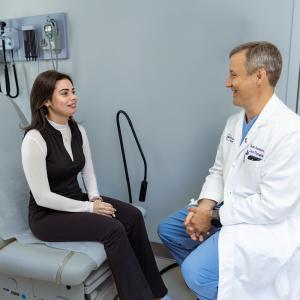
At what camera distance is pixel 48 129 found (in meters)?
1.51

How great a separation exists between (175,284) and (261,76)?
1195 millimetres

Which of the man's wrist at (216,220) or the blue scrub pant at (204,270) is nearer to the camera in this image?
the blue scrub pant at (204,270)

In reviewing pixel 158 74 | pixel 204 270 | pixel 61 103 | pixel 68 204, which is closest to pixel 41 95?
pixel 61 103

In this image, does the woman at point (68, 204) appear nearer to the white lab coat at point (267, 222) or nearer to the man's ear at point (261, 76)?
the white lab coat at point (267, 222)

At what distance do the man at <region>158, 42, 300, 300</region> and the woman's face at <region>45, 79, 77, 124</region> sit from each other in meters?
0.75

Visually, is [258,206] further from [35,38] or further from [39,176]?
[35,38]

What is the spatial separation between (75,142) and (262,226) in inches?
36.7

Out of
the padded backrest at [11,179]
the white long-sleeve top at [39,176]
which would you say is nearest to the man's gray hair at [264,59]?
the white long-sleeve top at [39,176]

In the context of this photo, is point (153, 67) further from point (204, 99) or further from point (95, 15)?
point (95, 15)

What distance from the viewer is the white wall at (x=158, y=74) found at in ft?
5.36

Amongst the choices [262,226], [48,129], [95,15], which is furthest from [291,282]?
[95,15]

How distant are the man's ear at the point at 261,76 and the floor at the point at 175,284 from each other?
3.73ft

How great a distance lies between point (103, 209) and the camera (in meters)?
1.52

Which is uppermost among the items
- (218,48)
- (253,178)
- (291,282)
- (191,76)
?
(218,48)
